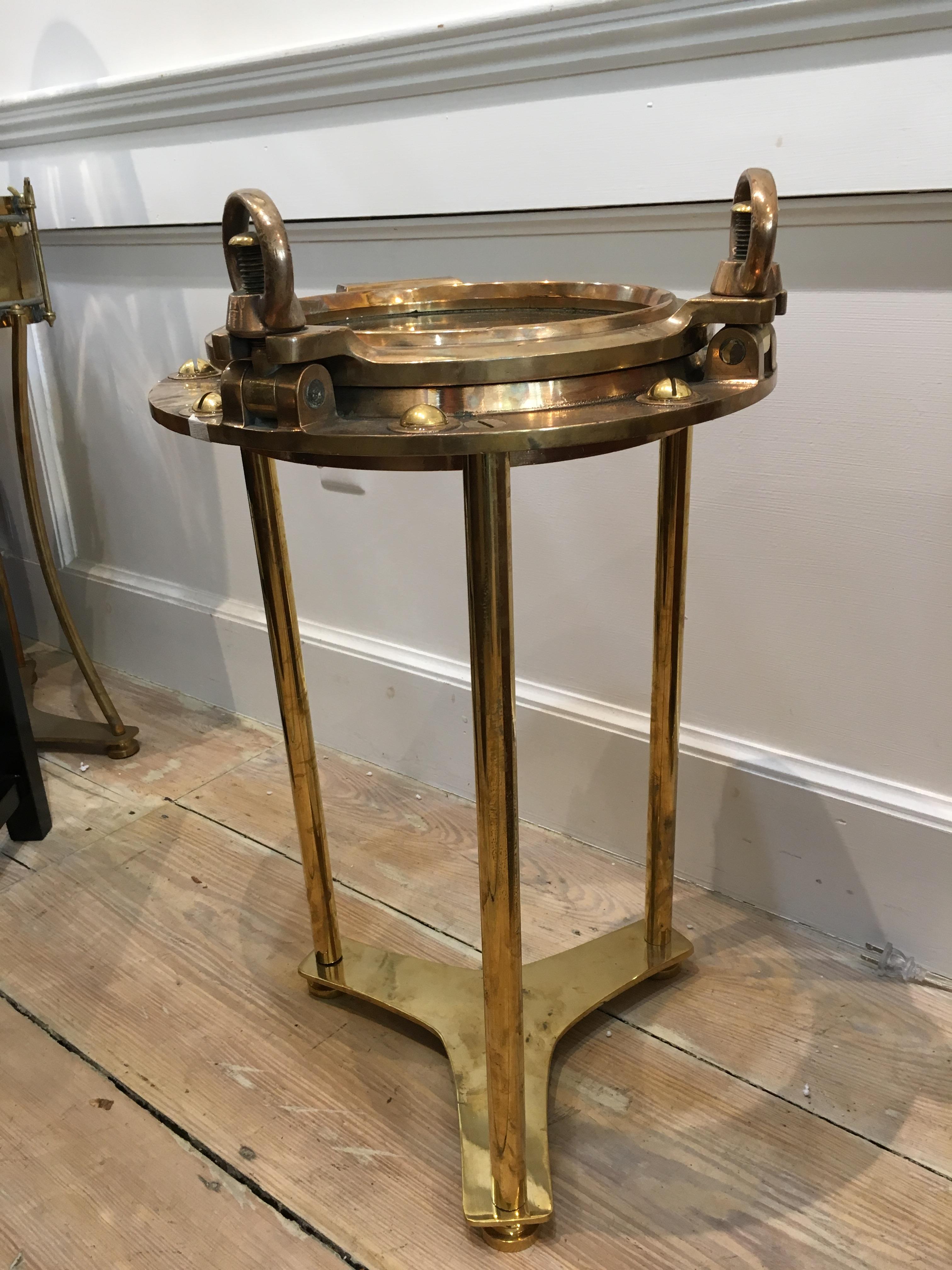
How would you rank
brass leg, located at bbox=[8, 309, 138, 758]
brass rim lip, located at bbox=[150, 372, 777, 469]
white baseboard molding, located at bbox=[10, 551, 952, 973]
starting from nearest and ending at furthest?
brass rim lip, located at bbox=[150, 372, 777, 469] → white baseboard molding, located at bbox=[10, 551, 952, 973] → brass leg, located at bbox=[8, 309, 138, 758]

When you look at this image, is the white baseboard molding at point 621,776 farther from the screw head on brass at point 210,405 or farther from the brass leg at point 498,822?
the screw head on brass at point 210,405

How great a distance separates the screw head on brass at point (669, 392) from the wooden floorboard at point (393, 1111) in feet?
2.11

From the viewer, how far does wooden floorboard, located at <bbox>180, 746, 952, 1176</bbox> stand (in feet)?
3.04

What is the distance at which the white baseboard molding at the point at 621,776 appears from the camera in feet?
3.44

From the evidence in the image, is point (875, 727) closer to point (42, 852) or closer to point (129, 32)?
point (42, 852)

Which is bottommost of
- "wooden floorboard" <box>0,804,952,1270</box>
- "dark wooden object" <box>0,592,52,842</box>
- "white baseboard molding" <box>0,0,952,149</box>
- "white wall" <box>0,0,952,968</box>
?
"wooden floorboard" <box>0,804,952,1270</box>

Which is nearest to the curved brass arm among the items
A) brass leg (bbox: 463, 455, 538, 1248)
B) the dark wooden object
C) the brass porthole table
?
the brass porthole table

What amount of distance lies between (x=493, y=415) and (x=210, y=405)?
0.62 ft

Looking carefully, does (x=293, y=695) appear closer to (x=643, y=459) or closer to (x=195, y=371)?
(x=195, y=371)

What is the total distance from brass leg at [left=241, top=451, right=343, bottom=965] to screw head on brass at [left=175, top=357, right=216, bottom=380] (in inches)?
A: 3.3

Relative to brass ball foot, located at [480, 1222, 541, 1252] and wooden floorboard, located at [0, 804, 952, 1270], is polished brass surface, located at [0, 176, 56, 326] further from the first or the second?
brass ball foot, located at [480, 1222, 541, 1252]

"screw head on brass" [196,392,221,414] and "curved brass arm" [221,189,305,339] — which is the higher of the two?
"curved brass arm" [221,189,305,339]

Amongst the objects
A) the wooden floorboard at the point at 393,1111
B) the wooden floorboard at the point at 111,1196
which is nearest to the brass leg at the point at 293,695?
the wooden floorboard at the point at 393,1111

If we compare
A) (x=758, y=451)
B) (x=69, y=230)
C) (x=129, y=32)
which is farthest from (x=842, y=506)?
(x=69, y=230)
